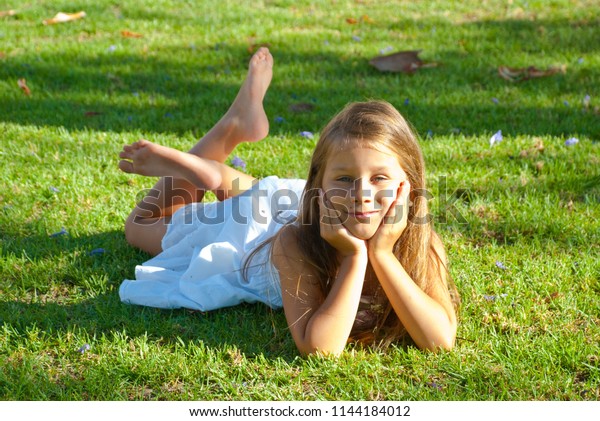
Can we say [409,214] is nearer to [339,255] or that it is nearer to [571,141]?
[339,255]

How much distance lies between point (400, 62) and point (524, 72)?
0.88m

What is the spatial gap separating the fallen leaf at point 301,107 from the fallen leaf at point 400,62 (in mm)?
931

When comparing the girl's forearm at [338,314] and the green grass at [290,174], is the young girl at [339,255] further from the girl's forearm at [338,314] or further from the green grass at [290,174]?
the green grass at [290,174]

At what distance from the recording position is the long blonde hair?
2.58m

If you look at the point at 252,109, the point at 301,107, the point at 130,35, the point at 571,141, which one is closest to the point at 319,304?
the point at 252,109

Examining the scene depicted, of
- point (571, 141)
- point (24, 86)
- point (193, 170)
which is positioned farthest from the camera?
point (24, 86)

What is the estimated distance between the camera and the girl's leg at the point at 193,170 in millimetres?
3234

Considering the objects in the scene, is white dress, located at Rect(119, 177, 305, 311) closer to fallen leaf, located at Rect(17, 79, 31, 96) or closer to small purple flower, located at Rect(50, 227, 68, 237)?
small purple flower, located at Rect(50, 227, 68, 237)

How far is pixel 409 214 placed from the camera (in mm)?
2695

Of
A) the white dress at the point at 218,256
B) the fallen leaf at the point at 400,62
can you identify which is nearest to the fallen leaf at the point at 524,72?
the fallen leaf at the point at 400,62

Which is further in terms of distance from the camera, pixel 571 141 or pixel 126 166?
pixel 571 141

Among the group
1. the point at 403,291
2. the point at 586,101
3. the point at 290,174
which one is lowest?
the point at 290,174
